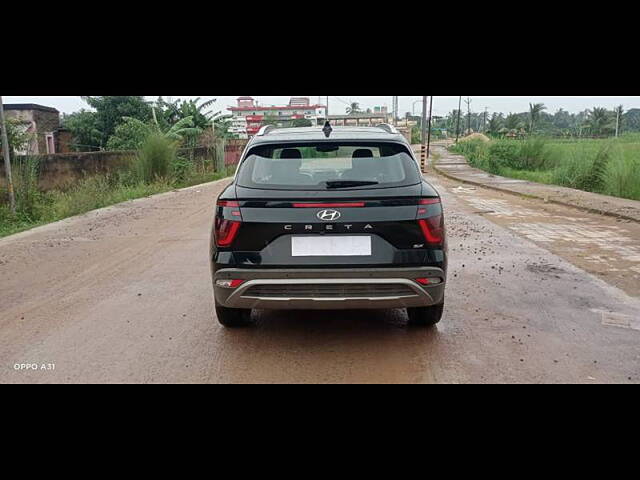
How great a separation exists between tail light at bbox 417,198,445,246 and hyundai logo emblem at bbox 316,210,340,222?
0.59m

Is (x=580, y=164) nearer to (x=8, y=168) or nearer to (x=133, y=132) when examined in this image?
(x=8, y=168)

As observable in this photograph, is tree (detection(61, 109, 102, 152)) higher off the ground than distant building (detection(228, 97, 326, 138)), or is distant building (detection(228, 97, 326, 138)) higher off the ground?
distant building (detection(228, 97, 326, 138))

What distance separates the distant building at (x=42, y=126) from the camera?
28156 mm

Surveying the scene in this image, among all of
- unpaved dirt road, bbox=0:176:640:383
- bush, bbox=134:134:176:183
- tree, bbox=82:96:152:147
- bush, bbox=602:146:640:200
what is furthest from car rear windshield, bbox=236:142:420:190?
tree, bbox=82:96:152:147

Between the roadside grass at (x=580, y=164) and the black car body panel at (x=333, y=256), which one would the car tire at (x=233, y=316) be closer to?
the black car body panel at (x=333, y=256)

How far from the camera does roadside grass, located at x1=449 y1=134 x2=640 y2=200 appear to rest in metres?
15.6

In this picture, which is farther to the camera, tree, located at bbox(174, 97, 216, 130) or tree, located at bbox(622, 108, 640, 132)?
tree, located at bbox(622, 108, 640, 132)

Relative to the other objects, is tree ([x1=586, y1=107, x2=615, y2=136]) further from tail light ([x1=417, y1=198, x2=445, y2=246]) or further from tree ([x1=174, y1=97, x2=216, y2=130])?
tail light ([x1=417, y1=198, x2=445, y2=246])

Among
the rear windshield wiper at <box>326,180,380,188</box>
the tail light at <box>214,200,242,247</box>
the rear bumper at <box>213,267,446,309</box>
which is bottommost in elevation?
the rear bumper at <box>213,267,446,309</box>

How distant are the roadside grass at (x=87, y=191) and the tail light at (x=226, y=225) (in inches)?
300

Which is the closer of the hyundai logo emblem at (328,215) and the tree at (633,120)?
the hyundai logo emblem at (328,215)

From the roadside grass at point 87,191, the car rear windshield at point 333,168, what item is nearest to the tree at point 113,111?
→ the roadside grass at point 87,191
